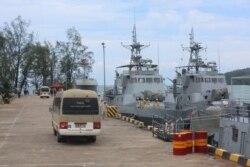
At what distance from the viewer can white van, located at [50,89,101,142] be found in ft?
70.4

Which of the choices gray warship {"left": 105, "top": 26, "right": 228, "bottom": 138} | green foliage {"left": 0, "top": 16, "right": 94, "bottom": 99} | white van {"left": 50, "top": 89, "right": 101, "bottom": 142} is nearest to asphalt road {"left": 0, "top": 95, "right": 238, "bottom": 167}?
white van {"left": 50, "top": 89, "right": 101, "bottom": 142}

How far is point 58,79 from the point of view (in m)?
92.0

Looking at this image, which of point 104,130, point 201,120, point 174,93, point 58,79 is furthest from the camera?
point 58,79

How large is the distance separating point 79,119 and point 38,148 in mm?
2178

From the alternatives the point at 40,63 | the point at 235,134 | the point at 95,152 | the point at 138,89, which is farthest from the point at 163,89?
the point at 40,63

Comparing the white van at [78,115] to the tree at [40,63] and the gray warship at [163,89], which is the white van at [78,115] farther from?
the tree at [40,63]

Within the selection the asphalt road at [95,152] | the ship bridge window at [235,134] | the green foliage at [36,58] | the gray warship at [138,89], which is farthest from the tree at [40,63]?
the ship bridge window at [235,134]

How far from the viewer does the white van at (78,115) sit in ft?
70.4

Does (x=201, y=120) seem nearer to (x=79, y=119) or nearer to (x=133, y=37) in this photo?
(x=79, y=119)

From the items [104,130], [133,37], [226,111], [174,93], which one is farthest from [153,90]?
[226,111]

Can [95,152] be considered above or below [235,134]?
below

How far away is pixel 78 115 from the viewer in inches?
850

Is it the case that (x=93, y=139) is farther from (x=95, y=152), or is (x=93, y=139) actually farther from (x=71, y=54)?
(x=71, y=54)

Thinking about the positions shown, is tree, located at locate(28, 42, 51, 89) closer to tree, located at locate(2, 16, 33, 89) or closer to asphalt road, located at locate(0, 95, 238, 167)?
tree, located at locate(2, 16, 33, 89)
